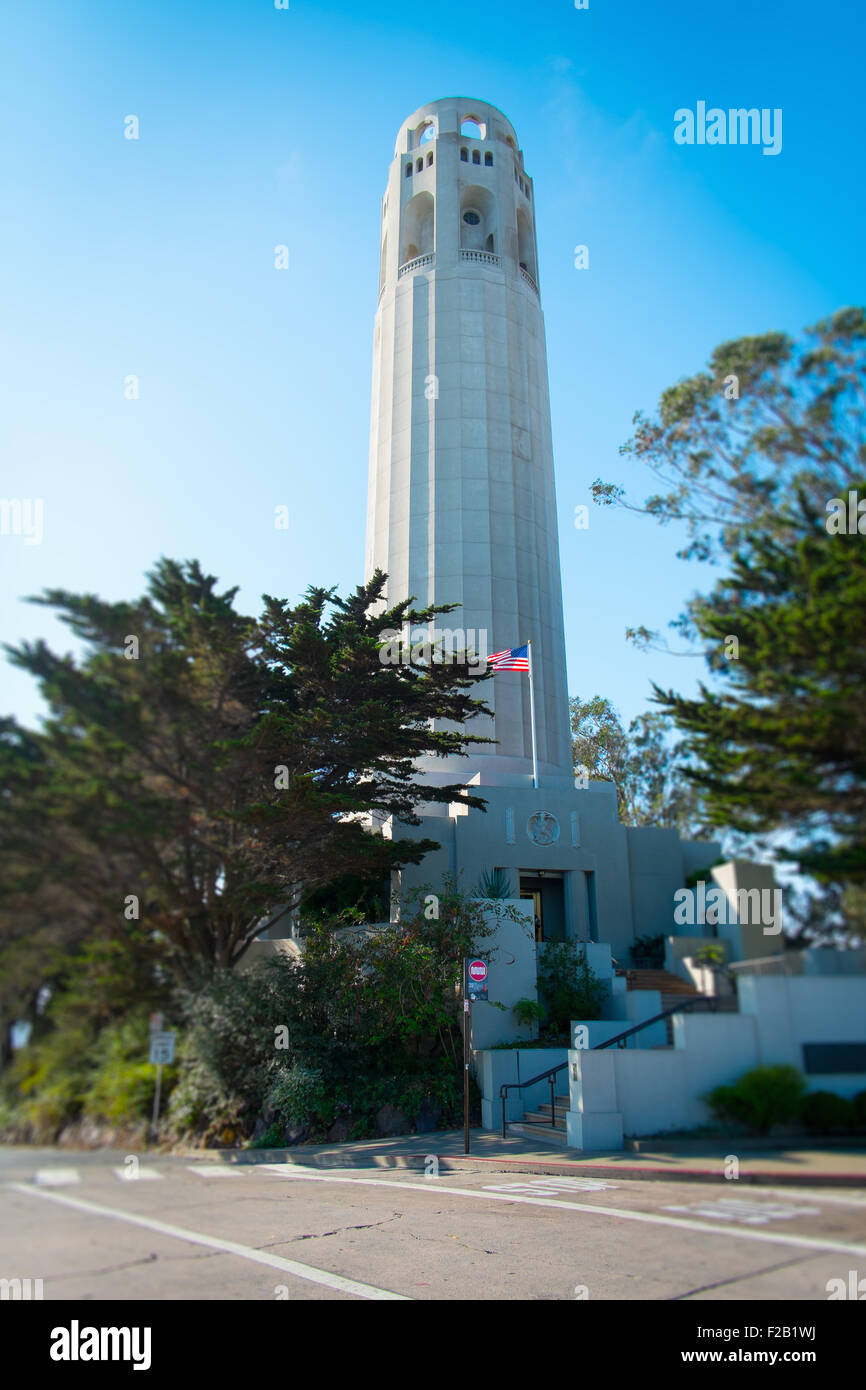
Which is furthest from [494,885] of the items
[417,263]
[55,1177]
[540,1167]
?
[417,263]

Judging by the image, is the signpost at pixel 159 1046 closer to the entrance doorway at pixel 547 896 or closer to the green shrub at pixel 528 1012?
the green shrub at pixel 528 1012

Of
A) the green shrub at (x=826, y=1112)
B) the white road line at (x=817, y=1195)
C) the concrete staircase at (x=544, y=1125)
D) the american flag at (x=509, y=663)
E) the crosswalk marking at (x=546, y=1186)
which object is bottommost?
the concrete staircase at (x=544, y=1125)

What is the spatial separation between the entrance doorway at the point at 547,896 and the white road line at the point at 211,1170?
30.1 metres

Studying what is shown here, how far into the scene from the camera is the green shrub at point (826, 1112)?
1.52 m

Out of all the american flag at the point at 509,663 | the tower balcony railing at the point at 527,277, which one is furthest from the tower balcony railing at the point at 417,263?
the american flag at the point at 509,663

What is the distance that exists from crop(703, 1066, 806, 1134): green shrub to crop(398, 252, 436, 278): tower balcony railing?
46.8 metres

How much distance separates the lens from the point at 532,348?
143 ft

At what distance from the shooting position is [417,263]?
44000mm

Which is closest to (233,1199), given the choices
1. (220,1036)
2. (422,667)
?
(220,1036)

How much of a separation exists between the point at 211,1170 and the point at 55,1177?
42cm

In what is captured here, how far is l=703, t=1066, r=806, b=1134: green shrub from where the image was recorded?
157 centimetres

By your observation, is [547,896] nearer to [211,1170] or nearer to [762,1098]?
[211,1170]

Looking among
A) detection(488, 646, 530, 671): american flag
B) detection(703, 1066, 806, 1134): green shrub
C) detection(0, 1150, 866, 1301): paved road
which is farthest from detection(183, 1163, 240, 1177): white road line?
detection(488, 646, 530, 671): american flag

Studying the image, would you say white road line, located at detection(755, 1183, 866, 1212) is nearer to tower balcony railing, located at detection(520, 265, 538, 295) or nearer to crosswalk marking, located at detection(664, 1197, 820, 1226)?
crosswalk marking, located at detection(664, 1197, 820, 1226)
